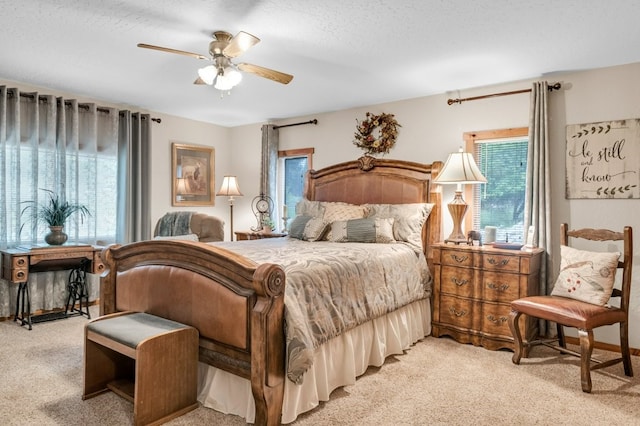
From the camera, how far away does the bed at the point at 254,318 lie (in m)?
2.13

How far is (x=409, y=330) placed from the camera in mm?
3525

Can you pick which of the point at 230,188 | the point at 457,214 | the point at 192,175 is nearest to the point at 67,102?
the point at 192,175

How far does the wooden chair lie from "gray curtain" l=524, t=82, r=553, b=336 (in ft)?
1.01

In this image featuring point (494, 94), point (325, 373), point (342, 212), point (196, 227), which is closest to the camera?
point (325, 373)

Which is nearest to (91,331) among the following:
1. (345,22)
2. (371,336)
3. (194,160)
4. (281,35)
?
(371,336)

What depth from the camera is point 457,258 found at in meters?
3.72

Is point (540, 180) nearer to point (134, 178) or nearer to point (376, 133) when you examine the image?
point (376, 133)

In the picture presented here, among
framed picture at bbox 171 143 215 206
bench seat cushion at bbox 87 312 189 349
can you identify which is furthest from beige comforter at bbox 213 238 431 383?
framed picture at bbox 171 143 215 206

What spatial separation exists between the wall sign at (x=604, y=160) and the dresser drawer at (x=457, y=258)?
1.12m

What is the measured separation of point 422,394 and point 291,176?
3938 millimetres

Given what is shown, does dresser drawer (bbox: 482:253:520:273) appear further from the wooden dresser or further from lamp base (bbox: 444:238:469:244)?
lamp base (bbox: 444:238:469:244)

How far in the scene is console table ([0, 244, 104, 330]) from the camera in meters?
3.90

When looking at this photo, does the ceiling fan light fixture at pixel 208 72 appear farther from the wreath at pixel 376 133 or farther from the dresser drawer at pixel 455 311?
the dresser drawer at pixel 455 311

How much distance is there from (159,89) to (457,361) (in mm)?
4046
